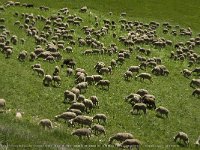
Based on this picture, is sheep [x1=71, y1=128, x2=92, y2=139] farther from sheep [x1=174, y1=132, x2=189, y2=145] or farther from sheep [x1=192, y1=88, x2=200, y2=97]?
sheep [x1=192, y1=88, x2=200, y2=97]

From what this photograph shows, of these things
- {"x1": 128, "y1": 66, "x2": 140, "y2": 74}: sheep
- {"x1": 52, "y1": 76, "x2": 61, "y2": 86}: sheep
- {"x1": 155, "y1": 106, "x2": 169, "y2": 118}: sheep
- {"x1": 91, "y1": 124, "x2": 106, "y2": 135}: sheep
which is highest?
{"x1": 128, "y1": 66, "x2": 140, "y2": 74}: sheep

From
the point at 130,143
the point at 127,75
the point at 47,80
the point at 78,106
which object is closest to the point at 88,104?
the point at 78,106

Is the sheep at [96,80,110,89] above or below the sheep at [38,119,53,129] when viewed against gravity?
above

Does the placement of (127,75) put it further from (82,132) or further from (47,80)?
(82,132)

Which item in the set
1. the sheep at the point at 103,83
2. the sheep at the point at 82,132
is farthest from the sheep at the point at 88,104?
the sheep at the point at 103,83

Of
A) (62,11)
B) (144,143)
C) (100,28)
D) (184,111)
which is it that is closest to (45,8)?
(62,11)

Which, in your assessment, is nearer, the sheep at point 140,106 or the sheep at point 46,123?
the sheep at point 46,123

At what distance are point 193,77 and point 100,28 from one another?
14279 mm

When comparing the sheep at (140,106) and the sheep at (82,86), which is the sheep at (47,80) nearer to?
the sheep at (82,86)

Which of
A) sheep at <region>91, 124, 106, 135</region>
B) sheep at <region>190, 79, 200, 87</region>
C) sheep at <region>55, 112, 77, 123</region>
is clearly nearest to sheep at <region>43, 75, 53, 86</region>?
sheep at <region>55, 112, 77, 123</region>

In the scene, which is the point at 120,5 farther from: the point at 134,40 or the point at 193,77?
the point at 193,77

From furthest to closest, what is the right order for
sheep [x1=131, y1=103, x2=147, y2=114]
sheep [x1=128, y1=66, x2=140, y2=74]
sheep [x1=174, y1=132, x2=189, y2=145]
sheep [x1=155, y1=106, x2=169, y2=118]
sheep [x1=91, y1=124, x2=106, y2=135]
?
sheep [x1=128, y1=66, x2=140, y2=74]
sheep [x1=155, y1=106, x2=169, y2=118]
sheep [x1=131, y1=103, x2=147, y2=114]
sheep [x1=174, y1=132, x2=189, y2=145]
sheep [x1=91, y1=124, x2=106, y2=135]

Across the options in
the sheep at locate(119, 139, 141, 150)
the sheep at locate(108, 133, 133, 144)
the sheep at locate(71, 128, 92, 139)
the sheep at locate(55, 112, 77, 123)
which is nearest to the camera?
the sheep at locate(119, 139, 141, 150)

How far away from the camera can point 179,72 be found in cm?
3625
